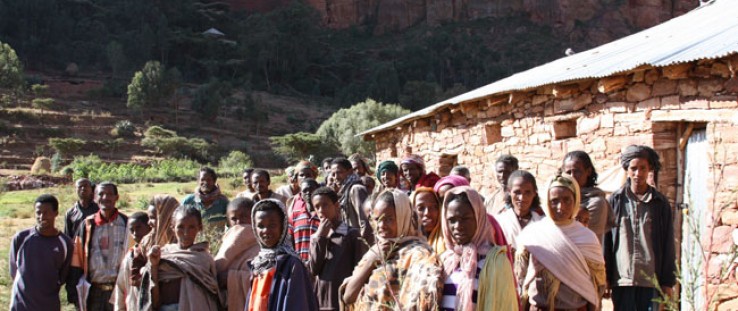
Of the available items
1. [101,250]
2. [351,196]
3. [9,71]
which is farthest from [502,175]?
[9,71]

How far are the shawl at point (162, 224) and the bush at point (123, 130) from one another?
106 ft

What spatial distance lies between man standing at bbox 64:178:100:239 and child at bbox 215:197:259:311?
2248 millimetres

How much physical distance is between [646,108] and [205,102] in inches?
1417

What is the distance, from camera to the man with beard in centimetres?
612

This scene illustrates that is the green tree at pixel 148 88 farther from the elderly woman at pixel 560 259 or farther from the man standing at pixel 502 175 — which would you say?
the elderly woman at pixel 560 259

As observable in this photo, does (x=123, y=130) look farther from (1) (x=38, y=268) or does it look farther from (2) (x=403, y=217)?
(2) (x=403, y=217)

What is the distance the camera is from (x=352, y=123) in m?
34.7

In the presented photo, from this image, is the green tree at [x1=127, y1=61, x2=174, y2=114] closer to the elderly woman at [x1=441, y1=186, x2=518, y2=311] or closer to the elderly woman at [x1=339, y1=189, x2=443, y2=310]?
the elderly woman at [x1=339, y1=189, x2=443, y2=310]

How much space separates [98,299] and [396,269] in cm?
307

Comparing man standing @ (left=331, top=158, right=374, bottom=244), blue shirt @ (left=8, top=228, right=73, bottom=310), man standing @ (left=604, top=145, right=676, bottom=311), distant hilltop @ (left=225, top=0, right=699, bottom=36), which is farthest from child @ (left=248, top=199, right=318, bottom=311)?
distant hilltop @ (left=225, top=0, right=699, bottom=36)

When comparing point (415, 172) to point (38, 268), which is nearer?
point (38, 268)

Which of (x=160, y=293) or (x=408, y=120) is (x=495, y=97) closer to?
(x=408, y=120)

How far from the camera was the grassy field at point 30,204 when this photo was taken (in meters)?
9.15

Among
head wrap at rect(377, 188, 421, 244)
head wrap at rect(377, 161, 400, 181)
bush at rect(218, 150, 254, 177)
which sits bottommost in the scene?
head wrap at rect(377, 188, 421, 244)
